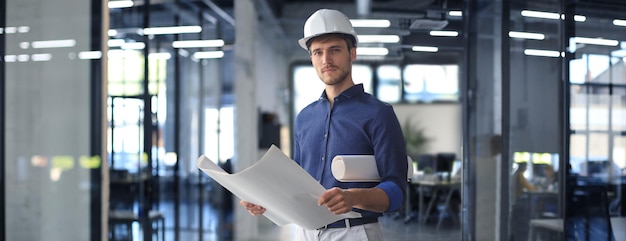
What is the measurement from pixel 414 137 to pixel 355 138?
199 inches

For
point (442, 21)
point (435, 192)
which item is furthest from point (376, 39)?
point (435, 192)

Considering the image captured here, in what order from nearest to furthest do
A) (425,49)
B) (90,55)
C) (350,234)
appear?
(350,234), (425,49), (90,55)

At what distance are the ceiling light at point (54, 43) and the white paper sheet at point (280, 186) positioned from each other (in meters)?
3.44

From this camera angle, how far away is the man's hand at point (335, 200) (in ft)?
4.74

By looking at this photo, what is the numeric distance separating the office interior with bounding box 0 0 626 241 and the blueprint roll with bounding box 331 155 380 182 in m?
2.09

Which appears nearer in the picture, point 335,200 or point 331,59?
point 335,200

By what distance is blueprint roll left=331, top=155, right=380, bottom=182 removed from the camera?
1.64 m

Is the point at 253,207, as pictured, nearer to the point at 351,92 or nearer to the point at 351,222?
the point at 351,222

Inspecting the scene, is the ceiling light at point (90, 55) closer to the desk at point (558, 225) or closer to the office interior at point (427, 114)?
the office interior at point (427, 114)

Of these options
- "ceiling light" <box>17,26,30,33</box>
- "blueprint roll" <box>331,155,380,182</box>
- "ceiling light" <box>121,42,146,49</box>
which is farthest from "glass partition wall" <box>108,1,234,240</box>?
"blueprint roll" <box>331,155,380,182</box>

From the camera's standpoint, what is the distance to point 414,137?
22.1 ft

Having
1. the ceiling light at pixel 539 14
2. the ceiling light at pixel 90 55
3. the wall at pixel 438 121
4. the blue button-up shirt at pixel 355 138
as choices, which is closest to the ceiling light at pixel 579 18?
the ceiling light at pixel 539 14

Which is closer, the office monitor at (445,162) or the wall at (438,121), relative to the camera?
the office monitor at (445,162)

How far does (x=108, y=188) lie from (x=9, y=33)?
1386mm
